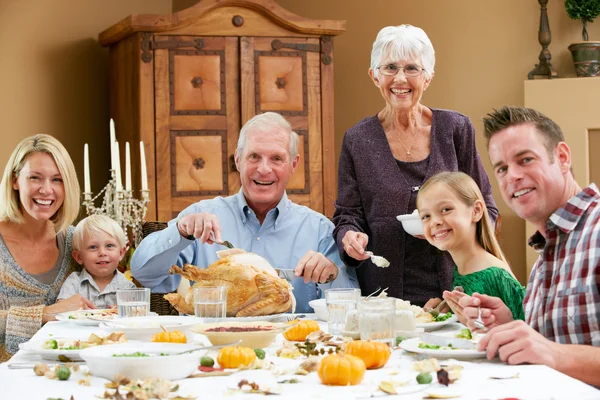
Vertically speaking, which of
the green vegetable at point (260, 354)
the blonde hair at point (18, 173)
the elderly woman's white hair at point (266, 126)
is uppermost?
the elderly woman's white hair at point (266, 126)

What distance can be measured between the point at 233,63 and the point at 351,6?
3.96ft

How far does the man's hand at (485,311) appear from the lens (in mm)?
1901

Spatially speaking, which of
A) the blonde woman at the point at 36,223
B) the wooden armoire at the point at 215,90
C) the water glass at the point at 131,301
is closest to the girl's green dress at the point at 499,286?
the water glass at the point at 131,301

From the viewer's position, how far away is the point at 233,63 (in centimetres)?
550

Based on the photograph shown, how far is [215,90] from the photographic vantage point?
548cm

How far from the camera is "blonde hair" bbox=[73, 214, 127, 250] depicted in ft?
10.5

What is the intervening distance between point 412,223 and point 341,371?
1.38 metres

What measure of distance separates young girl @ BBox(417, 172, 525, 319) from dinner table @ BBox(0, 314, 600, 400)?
105cm

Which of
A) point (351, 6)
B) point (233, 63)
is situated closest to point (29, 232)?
point (233, 63)

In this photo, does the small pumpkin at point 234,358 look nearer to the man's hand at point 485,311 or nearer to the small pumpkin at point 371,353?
the small pumpkin at point 371,353

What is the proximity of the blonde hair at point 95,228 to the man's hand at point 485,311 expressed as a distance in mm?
1677

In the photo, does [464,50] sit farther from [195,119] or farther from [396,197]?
[396,197]

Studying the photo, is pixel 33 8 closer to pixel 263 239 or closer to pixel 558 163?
pixel 263 239

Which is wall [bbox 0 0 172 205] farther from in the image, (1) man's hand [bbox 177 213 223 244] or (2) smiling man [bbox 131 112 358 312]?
(1) man's hand [bbox 177 213 223 244]
